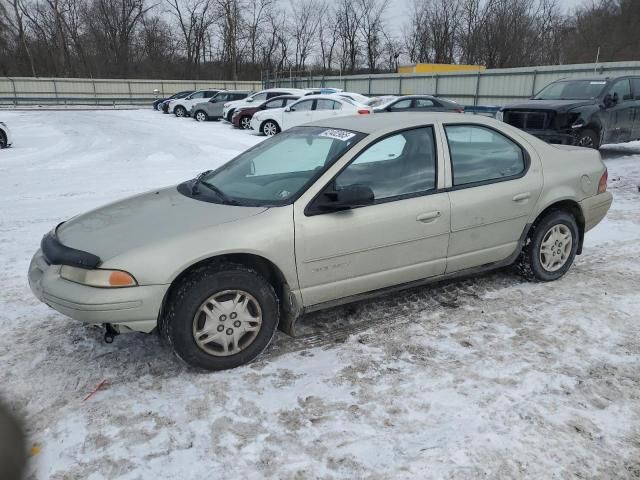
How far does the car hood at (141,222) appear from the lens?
10.3 feet

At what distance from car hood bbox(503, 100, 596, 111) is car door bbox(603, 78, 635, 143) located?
0.54 meters

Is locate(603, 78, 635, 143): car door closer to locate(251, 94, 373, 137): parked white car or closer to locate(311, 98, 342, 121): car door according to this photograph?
locate(251, 94, 373, 137): parked white car

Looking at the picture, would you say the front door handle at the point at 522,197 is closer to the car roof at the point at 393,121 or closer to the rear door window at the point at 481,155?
the rear door window at the point at 481,155

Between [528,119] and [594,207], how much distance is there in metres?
6.95

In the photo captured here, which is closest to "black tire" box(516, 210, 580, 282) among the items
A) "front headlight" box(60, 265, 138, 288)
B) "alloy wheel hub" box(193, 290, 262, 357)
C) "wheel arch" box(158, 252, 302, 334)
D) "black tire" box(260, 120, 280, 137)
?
"wheel arch" box(158, 252, 302, 334)

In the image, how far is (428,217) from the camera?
3.78 meters

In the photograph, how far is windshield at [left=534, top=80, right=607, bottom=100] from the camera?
37.1 feet

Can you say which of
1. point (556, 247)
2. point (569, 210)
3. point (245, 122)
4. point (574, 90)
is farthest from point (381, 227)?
point (245, 122)

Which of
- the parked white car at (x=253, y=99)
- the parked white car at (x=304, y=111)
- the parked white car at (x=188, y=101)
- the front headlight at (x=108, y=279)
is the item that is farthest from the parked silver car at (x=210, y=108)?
the front headlight at (x=108, y=279)

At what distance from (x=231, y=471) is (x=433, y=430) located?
41.8 inches

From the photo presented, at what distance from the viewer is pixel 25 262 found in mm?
5238

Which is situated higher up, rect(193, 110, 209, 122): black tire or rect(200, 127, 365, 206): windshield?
rect(200, 127, 365, 206): windshield

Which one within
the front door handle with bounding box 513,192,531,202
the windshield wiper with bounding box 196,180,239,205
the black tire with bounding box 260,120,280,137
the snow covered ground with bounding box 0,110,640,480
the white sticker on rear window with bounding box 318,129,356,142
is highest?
the white sticker on rear window with bounding box 318,129,356,142

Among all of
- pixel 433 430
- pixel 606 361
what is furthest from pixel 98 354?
pixel 606 361
